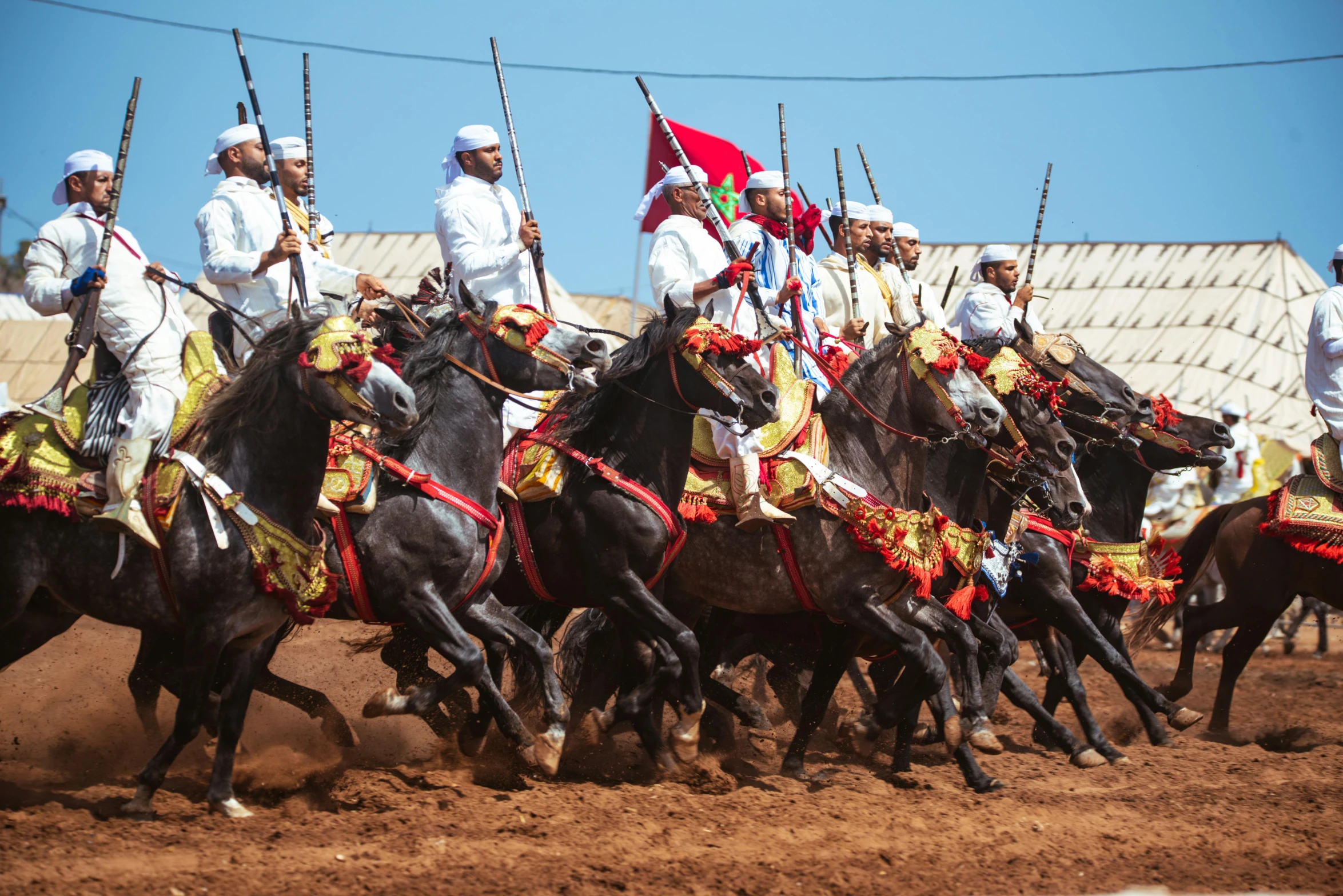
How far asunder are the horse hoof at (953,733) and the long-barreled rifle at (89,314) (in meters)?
5.07

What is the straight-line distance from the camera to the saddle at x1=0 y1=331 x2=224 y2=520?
6172 millimetres

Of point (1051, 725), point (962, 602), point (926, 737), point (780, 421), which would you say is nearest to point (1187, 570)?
point (1051, 725)

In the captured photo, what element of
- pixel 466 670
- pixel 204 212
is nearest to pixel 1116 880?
pixel 466 670

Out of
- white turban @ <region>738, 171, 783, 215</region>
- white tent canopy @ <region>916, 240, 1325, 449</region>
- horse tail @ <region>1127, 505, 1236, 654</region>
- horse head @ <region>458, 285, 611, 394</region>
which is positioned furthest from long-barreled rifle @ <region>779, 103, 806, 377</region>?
white tent canopy @ <region>916, 240, 1325, 449</region>

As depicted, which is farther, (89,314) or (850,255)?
(850,255)

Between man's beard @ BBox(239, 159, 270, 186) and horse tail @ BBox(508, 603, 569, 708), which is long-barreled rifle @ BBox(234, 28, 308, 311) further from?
horse tail @ BBox(508, 603, 569, 708)

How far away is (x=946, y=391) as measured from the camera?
792 cm

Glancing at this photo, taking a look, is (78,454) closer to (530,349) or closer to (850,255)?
(530,349)

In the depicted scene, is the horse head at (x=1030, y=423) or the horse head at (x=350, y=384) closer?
the horse head at (x=350, y=384)

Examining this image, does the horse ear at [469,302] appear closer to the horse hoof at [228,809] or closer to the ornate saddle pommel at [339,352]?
the ornate saddle pommel at [339,352]

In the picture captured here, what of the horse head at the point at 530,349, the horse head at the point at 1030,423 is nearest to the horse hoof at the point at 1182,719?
the horse head at the point at 1030,423

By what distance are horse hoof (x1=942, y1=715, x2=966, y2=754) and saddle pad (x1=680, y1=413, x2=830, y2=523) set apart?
5.07 ft

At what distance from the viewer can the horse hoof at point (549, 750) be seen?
7191mm

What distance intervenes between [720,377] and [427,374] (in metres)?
1.59
